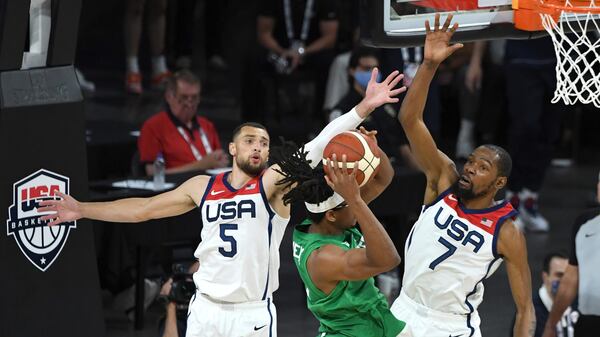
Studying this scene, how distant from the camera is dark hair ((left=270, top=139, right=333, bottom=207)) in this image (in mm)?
6418

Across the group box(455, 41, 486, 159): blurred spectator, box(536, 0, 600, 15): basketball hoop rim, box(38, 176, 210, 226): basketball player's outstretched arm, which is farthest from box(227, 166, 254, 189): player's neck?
box(455, 41, 486, 159): blurred spectator

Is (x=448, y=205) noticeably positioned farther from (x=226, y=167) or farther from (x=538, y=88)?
(x=538, y=88)

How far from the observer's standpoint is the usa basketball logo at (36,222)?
24.5ft

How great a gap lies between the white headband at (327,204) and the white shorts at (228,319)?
98cm

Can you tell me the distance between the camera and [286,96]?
50.7ft

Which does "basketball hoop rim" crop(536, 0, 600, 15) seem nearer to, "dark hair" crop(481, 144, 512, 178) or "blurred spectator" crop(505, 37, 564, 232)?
"dark hair" crop(481, 144, 512, 178)

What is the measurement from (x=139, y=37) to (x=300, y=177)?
353 inches

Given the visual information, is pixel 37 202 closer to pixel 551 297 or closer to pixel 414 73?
pixel 551 297

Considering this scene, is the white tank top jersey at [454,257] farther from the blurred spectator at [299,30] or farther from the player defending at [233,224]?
the blurred spectator at [299,30]

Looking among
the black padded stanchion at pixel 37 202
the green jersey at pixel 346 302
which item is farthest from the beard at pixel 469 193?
the black padded stanchion at pixel 37 202

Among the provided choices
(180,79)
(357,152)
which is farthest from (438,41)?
(180,79)

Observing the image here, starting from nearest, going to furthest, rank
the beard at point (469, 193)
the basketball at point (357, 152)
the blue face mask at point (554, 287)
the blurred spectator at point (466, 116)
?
the basketball at point (357, 152)
the beard at point (469, 193)
the blue face mask at point (554, 287)
the blurred spectator at point (466, 116)

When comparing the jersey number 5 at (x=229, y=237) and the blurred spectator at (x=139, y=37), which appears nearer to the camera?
the jersey number 5 at (x=229, y=237)

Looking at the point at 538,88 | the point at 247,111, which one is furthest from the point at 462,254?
the point at 247,111
